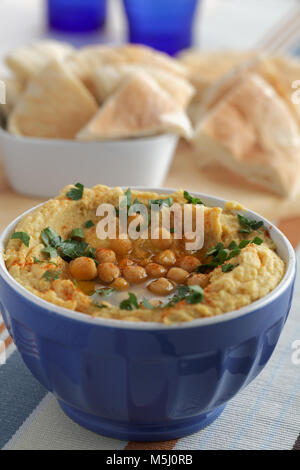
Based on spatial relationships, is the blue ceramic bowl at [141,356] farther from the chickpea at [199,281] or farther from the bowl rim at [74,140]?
the bowl rim at [74,140]

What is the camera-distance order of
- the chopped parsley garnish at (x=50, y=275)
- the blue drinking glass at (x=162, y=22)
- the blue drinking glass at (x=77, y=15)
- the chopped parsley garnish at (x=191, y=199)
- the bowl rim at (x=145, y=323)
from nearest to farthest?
the bowl rim at (x=145, y=323) → the chopped parsley garnish at (x=50, y=275) → the chopped parsley garnish at (x=191, y=199) → the blue drinking glass at (x=162, y=22) → the blue drinking glass at (x=77, y=15)

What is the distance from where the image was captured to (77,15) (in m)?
3.69

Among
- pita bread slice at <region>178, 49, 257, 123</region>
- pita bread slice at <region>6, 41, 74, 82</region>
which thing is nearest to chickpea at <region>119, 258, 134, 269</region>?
pita bread slice at <region>6, 41, 74, 82</region>

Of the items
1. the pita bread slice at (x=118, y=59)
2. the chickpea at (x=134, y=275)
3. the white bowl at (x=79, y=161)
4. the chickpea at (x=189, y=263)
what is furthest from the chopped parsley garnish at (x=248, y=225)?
the pita bread slice at (x=118, y=59)

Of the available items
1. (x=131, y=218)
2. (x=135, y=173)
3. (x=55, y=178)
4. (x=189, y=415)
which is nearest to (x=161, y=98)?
(x=135, y=173)

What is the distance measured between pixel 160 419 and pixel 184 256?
33 cm

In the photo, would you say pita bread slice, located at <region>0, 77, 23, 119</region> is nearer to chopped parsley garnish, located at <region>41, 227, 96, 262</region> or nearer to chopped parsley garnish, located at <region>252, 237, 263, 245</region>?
chopped parsley garnish, located at <region>41, 227, 96, 262</region>

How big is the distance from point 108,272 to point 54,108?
3.26 ft

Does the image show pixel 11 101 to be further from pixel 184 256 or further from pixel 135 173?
pixel 184 256

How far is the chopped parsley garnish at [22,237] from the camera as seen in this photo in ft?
4.17

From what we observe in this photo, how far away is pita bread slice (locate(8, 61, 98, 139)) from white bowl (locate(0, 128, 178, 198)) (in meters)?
0.06

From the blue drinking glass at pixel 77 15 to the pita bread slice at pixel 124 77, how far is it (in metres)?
1.59

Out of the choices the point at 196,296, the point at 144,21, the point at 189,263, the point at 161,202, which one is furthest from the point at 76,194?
the point at 144,21

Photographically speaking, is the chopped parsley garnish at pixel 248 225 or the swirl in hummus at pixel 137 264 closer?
the swirl in hummus at pixel 137 264
